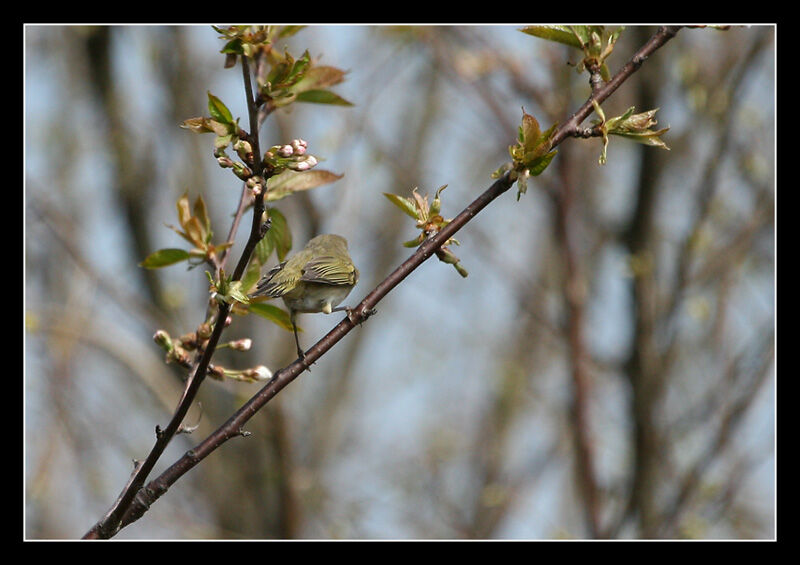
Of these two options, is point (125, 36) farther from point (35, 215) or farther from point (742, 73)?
point (742, 73)

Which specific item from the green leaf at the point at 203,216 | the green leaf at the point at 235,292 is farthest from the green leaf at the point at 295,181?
the green leaf at the point at 235,292

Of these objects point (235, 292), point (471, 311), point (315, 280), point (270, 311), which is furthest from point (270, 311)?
point (471, 311)

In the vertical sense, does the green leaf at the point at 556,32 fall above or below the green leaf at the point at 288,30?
below

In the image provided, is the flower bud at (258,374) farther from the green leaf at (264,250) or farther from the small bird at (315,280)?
the small bird at (315,280)

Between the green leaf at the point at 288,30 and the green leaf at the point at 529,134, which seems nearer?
the green leaf at the point at 529,134

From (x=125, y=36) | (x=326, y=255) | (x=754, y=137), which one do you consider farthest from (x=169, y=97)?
(x=754, y=137)

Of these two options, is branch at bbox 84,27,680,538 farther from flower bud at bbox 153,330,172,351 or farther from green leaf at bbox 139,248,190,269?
green leaf at bbox 139,248,190,269

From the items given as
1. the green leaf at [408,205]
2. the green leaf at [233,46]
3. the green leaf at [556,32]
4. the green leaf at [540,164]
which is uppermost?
the green leaf at [556,32]

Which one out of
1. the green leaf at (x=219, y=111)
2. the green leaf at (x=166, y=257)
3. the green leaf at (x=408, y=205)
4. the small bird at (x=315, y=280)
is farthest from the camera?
the small bird at (x=315, y=280)
